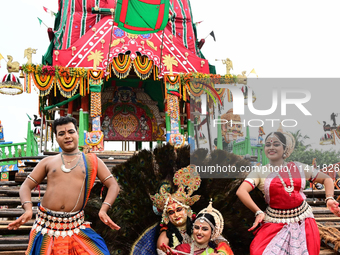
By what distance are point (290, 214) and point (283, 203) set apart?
12cm

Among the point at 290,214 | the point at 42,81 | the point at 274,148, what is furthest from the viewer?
the point at 42,81

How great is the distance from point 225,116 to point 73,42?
9.18 metres

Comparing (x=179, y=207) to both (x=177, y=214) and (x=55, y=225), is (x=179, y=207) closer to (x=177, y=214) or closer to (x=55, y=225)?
(x=177, y=214)

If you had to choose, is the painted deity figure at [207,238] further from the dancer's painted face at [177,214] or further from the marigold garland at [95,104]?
the marigold garland at [95,104]

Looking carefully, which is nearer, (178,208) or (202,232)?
(202,232)

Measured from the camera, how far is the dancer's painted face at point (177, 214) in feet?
12.6

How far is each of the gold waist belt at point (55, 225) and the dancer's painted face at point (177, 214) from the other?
1.04m

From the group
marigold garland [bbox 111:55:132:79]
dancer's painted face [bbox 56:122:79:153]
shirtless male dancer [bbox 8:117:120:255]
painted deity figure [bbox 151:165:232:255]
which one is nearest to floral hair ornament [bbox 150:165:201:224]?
painted deity figure [bbox 151:165:232:255]

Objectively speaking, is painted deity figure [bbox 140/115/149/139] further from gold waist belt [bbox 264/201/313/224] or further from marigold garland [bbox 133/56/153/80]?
gold waist belt [bbox 264/201/313/224]

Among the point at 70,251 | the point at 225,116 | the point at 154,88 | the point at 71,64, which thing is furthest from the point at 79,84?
the point at 70,251

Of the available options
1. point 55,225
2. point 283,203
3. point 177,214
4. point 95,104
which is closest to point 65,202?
point 55,225

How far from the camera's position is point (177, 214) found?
385cm

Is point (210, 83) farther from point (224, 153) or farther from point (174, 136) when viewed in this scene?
point (224, 153)

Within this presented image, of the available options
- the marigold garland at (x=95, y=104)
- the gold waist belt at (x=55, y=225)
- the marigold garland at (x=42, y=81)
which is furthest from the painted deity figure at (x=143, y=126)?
the gold waist belt at (x=55, y=225)
